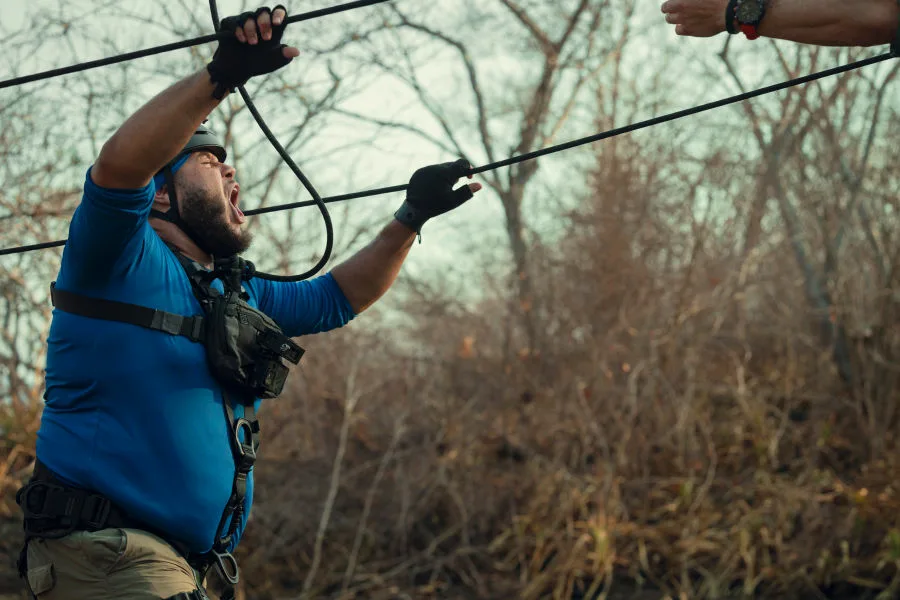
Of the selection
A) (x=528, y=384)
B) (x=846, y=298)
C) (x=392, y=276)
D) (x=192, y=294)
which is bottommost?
(x=192, y=294)

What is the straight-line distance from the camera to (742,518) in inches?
312

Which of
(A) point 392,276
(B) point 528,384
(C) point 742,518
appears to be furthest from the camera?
(B) point 528,384

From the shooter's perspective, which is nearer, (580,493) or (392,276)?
(392,276)

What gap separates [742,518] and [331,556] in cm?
318

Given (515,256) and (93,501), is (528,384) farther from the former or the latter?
(93,501)

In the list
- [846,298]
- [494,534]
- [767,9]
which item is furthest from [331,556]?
[767,9]

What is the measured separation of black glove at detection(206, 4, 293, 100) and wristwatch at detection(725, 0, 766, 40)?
125 cm

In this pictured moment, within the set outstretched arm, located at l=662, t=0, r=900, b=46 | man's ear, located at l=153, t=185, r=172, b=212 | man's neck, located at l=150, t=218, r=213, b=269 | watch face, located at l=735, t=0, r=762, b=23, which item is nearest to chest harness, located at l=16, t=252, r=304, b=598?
man's neck, located at l=150, t=218, r=213, b=269

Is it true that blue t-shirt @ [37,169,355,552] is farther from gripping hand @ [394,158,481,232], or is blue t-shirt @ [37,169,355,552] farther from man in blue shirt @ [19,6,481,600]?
gripping hand @ [394,158,481,232]

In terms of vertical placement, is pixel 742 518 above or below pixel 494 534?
above

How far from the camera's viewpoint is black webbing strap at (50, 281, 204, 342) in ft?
9.72

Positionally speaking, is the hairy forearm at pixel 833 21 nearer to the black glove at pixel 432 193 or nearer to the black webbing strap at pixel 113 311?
the black glove at pixel 432 193

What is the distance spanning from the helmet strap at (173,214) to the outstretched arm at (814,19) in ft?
5.34

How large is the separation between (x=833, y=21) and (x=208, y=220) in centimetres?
196
